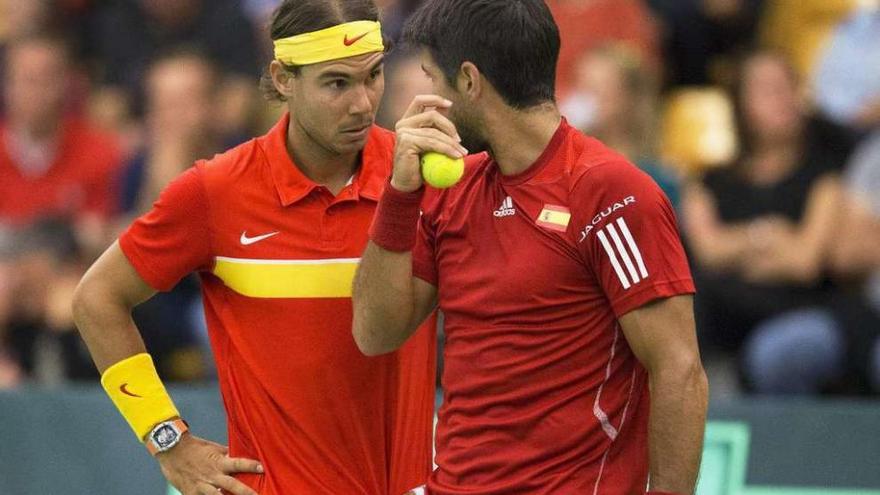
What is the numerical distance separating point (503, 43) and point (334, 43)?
27.0 inches

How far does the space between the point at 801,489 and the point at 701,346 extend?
3.99 ft

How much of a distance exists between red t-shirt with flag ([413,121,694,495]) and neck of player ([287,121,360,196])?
658mm

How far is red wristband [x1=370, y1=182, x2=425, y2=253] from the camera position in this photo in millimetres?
3982

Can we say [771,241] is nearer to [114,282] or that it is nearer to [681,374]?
[114,282]

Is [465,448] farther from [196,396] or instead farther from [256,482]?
[196,396]

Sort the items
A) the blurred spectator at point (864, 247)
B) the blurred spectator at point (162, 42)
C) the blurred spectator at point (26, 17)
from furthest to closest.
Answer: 1. the blurred spectator at point (26, 17)
2. the blurred spectator at point (162, 42)
3. the blurred spectator at point (864, 247)

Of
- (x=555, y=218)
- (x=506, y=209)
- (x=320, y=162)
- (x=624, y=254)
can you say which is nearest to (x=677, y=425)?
(x=624, y=254)

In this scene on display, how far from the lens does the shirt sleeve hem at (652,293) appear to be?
3766mm

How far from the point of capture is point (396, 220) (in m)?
4.02

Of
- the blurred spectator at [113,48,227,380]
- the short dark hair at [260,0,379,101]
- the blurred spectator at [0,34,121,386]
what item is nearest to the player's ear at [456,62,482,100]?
the short dark hair at [260,0,379,101]

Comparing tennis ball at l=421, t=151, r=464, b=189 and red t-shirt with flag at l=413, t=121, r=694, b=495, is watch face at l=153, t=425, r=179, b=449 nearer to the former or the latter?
red t-shirt with flag at l=413, t=121, r=694, b=495

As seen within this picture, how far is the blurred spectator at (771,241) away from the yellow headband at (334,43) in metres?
3.41

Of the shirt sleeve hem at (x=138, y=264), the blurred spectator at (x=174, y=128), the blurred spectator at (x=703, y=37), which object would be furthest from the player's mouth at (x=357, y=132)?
the blurred spectator at (x=703, y=37)

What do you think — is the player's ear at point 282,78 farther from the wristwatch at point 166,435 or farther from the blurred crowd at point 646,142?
the blurred crowd at point 646,142
